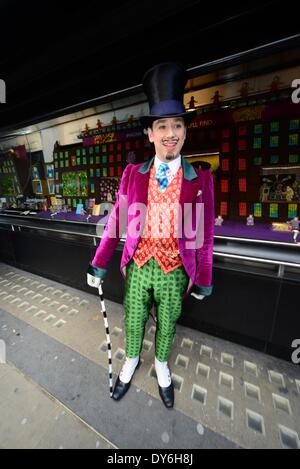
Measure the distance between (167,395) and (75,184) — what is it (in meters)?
3.23

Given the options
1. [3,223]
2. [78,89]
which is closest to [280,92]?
[78,89]

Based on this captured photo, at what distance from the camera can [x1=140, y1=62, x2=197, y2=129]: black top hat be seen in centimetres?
115

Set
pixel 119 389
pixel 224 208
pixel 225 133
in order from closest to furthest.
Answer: pixel 119 389 → pixel 225 133 → pixel 224 208

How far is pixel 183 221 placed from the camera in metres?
1.29

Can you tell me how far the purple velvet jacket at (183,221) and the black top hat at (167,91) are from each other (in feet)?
0.86

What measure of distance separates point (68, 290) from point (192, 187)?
8.01 feet

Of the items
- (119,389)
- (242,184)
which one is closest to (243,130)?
(242,184)

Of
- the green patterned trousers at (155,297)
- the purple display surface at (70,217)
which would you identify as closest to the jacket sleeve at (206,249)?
the green patterned trousers at (155,297)

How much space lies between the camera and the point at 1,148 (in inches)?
190

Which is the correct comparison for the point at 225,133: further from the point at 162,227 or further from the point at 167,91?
the point at 162,227

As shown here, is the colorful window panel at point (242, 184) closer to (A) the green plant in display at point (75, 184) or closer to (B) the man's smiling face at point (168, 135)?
(B) the man's smiling face at point (168, 135)

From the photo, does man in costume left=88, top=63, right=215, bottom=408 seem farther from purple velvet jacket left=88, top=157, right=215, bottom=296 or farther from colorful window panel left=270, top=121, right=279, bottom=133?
colorful window panel left=270, top=121, right=279, bottom=133

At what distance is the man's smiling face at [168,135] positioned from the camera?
1181 mm

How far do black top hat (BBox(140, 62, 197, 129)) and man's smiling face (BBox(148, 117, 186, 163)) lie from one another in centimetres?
3
